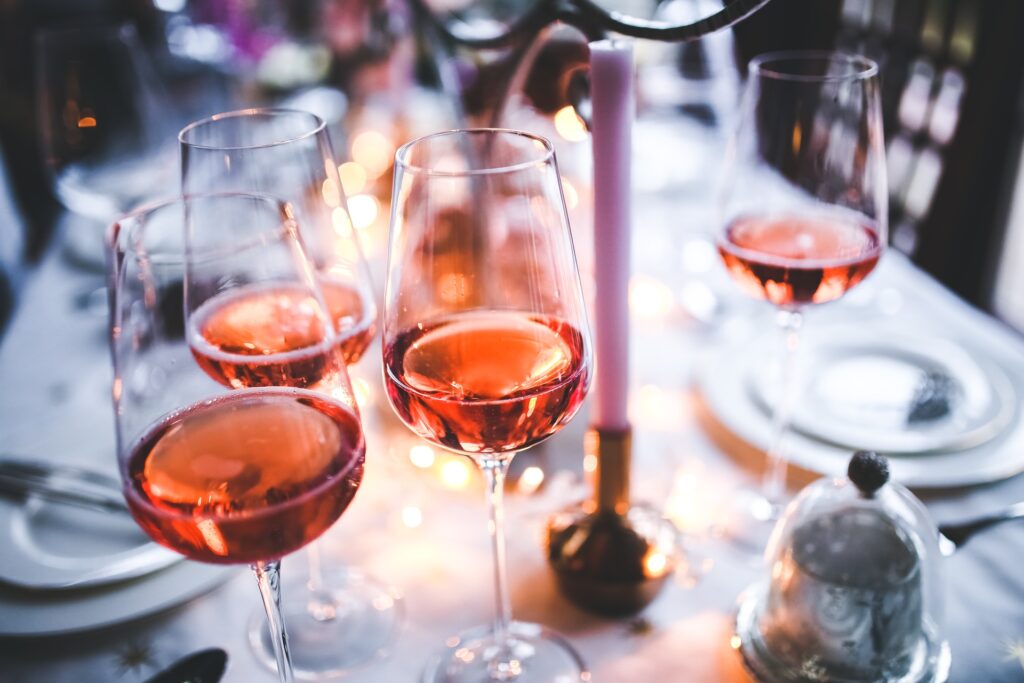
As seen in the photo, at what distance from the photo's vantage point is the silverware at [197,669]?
2.52 ft

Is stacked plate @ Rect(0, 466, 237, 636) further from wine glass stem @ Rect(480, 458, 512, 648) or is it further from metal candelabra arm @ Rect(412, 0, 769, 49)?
metal candelabra arm @ Rect(412, 0, 769, 49)

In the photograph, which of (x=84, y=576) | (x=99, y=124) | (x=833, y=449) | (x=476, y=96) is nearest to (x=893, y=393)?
(x=833, y=449)

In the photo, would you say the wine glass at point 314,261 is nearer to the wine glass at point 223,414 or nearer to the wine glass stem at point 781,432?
the wine glass at point 223,414

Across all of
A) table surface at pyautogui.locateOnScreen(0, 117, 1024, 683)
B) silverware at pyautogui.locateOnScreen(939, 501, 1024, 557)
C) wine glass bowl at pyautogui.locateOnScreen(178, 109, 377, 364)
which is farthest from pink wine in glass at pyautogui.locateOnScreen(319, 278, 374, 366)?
silverware at pyautogui.locateOnScreen(939, 501, 1024, 557)

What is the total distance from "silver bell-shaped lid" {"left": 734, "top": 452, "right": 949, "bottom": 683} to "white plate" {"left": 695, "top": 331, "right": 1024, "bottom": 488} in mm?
166

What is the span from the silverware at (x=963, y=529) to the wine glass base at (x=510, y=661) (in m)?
0.40

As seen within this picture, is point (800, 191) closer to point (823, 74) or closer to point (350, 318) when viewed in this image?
point (823, 74)

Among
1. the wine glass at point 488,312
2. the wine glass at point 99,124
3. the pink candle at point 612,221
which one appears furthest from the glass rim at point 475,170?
the wine glass at point 99,124

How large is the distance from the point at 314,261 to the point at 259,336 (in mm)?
117

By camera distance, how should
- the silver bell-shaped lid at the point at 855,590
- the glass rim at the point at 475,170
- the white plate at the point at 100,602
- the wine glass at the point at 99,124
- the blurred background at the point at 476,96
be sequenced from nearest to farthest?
the glass rim at the point at 475,170 → the silver bell-shaped lid at the point at 855,590 → the white plate at the point at 100,602 → the blurred background at the point at 476,96 → the wine glass at the point at 99,124

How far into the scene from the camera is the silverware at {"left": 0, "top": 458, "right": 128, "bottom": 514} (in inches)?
38.1

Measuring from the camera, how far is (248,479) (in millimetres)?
672

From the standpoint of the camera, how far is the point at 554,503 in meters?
1.02

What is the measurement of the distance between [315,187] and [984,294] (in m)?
2.44
